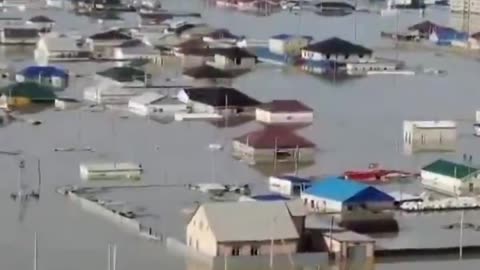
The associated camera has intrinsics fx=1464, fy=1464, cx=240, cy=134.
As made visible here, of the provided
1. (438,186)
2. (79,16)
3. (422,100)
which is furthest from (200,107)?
(79,16)

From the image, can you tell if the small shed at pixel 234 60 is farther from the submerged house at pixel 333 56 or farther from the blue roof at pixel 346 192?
the blue roof at pixel 346 192

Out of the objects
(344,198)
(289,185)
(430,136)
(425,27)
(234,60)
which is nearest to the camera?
(344,198)

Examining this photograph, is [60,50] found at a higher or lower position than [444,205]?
lower

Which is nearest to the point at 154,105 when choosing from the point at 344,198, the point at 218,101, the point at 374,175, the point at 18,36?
the point at 218,101

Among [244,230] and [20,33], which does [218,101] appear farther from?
[20,33]

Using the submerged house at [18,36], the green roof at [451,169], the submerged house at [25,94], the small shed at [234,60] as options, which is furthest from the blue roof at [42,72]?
the green roof at [451,169]

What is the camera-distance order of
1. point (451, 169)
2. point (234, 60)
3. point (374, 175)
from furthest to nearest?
point (234, 60), point (374, 175), point (451, 169)
